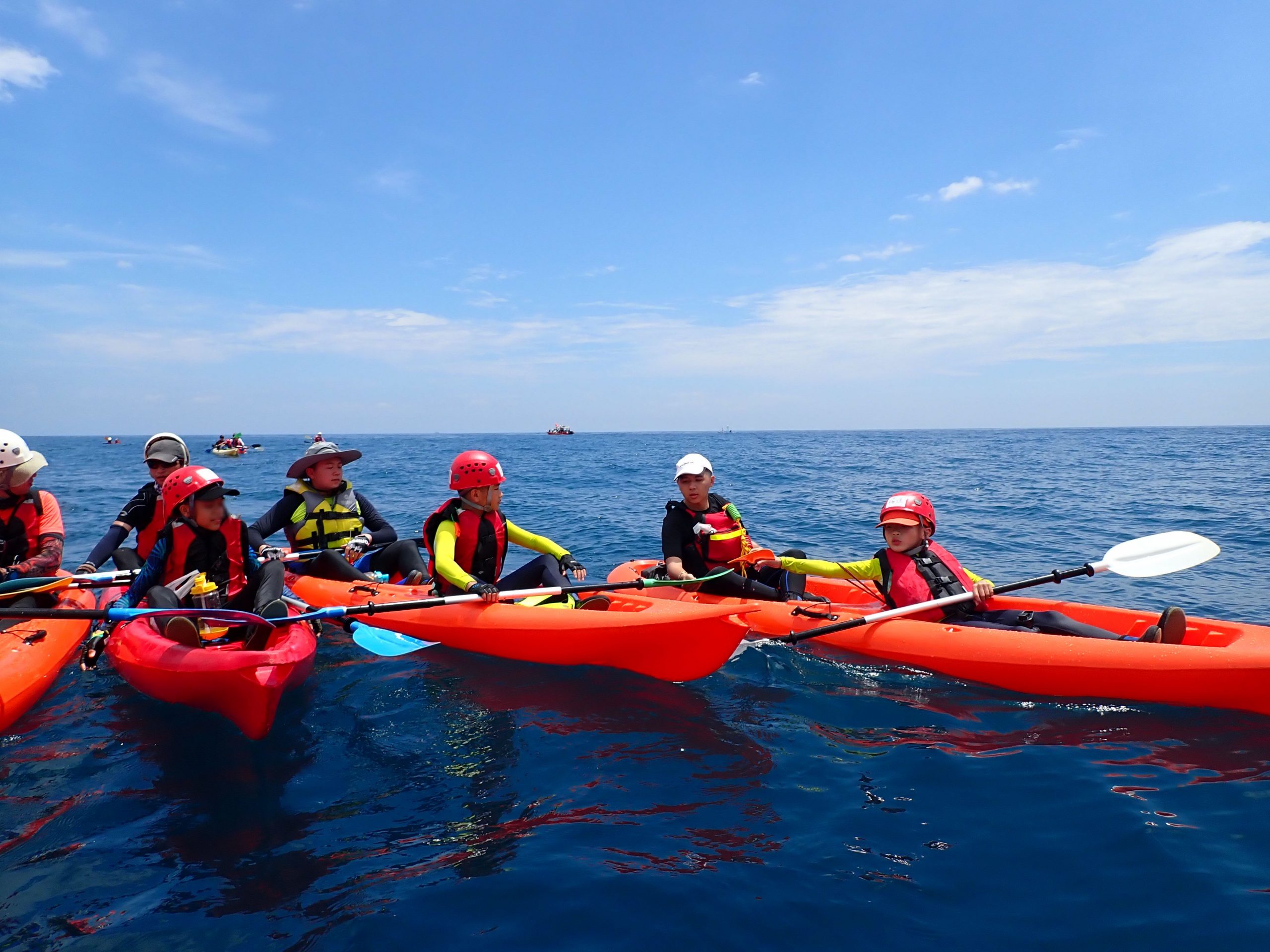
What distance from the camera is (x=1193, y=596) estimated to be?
8594mm

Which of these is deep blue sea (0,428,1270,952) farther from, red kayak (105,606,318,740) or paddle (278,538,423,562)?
paddle (278,538,423,562)

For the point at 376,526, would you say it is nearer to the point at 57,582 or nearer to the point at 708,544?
the point at 57,582

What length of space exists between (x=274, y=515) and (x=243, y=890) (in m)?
5.26

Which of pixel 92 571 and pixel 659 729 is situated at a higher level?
pixel 92 571

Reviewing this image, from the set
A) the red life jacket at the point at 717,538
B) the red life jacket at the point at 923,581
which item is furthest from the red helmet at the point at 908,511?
the red life jacket at the point at 717,538

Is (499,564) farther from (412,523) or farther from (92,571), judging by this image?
(412,523)

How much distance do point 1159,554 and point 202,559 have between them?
24.8ft

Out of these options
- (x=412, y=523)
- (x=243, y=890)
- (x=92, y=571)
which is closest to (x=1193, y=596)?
(x=243, y=890)

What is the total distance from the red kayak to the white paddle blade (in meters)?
6.12

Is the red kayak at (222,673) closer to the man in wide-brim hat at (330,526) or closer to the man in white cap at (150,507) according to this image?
the man in white cap at (150,507)

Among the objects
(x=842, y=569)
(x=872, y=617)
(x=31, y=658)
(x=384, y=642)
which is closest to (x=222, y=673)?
(x=384, y=642)

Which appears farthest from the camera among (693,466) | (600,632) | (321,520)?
(321,520)

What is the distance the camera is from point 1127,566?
19.6 feet

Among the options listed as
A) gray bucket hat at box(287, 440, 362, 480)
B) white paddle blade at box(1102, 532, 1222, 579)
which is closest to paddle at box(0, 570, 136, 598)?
gray bucket hat at box(287, 440, 362, 480)
